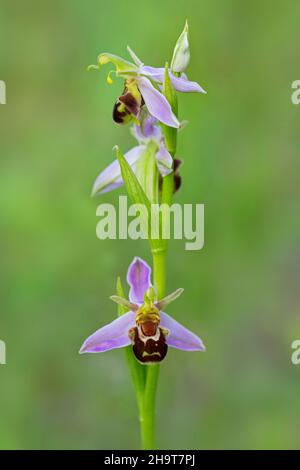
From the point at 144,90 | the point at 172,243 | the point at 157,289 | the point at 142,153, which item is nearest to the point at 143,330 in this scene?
the point at 157,289

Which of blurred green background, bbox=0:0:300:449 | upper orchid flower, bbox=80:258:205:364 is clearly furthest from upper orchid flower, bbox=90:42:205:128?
blurred green background, bbox=0:0:300:449

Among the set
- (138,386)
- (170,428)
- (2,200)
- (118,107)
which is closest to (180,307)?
(170,428)

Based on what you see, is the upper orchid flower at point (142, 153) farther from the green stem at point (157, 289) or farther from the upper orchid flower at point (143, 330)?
the upper orchid flower at point (143, 330)

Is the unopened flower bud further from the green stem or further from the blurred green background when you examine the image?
the blurred green background

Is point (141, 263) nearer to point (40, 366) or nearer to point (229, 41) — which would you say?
point (40, 366)

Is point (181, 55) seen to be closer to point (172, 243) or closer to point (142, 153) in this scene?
point (142, 153)

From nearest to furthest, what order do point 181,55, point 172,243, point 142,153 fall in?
point 181,55 → point 142,153 → point 172,243
